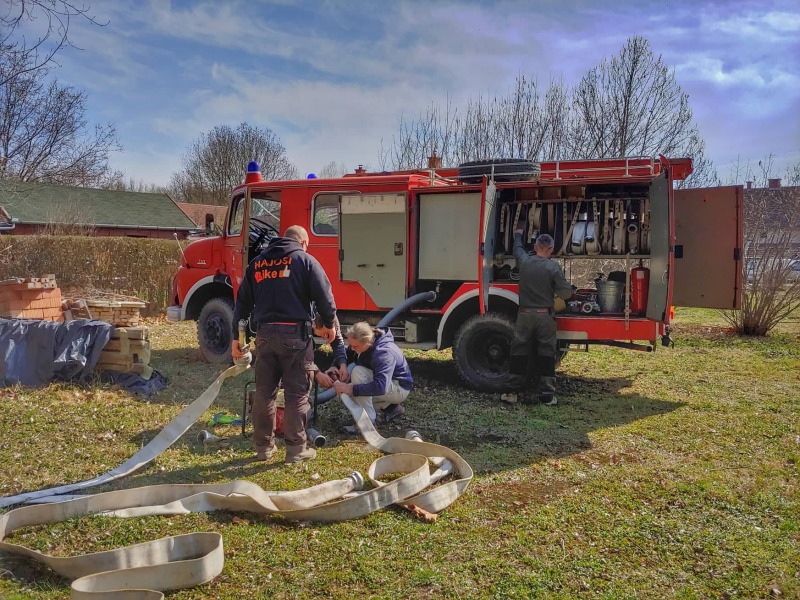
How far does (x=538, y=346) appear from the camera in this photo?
22.1 ft

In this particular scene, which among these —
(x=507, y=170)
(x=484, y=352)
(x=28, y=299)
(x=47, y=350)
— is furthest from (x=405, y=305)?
(x=28, y=299)

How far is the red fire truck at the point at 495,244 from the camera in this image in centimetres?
688

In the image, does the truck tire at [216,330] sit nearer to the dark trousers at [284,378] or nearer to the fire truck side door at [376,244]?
the fire truck side door at [376,244]

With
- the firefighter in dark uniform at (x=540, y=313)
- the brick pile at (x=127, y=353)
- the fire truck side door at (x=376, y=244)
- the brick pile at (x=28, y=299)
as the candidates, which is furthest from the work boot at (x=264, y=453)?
the brick pile at (x=28, y=299)

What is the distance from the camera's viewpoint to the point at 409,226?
297 inches

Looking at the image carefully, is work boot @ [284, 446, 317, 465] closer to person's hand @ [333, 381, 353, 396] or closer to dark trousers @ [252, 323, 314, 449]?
dark trousers @ [252, 323, 314, 449]

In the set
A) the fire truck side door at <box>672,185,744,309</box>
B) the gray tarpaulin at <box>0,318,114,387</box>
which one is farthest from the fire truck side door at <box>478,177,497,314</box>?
the gray tarpaulin at <box>0,318,114,387</box>

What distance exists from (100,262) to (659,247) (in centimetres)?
1308

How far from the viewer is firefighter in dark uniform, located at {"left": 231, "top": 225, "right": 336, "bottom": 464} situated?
14.9 feet

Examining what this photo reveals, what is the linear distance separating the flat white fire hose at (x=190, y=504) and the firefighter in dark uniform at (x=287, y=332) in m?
0.49

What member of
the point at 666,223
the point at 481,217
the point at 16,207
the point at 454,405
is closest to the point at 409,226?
the point at 481,217

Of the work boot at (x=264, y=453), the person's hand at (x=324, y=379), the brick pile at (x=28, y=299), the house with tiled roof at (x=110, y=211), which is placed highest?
the house with tiled roof at (x=110, y=211)

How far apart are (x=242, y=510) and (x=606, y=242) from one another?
5300mm

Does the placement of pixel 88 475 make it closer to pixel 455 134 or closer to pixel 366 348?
pixel 366 348
